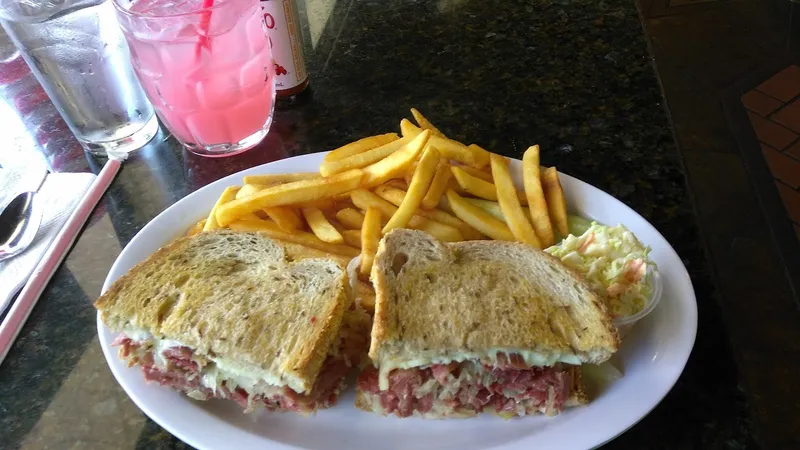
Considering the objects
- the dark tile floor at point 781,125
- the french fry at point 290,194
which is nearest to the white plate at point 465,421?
the french fry at point 290,194

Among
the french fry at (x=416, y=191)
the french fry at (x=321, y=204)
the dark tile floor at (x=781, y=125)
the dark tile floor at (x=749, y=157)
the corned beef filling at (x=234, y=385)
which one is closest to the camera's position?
the corned beef filling at (x=234, y=385)

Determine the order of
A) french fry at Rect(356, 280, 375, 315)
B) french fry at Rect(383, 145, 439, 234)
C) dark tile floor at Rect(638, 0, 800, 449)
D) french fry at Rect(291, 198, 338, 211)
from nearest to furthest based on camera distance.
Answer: french fry at Rect(356, 280, 375, 315) < french fry at Rect(383, 145, 439, 234) < french fry at Rect(291, 198, 338, 211) < dark tile floor at Rect(638, 0, 800, 449)

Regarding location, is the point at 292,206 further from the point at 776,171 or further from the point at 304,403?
the point at 776,171

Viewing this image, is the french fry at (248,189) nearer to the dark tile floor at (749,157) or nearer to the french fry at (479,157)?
the french fry at (479,157)

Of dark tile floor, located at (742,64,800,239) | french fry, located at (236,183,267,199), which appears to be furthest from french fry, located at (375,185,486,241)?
dark tile floor, located at (742,64,800,239)

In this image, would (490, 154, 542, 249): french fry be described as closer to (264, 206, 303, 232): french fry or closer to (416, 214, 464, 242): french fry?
(416, 214, 464, 242): french fry

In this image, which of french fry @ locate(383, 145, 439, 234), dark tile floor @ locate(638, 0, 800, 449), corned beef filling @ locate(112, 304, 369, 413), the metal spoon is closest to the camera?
corned beef filling @ locate(112, 304, 369, 413)
